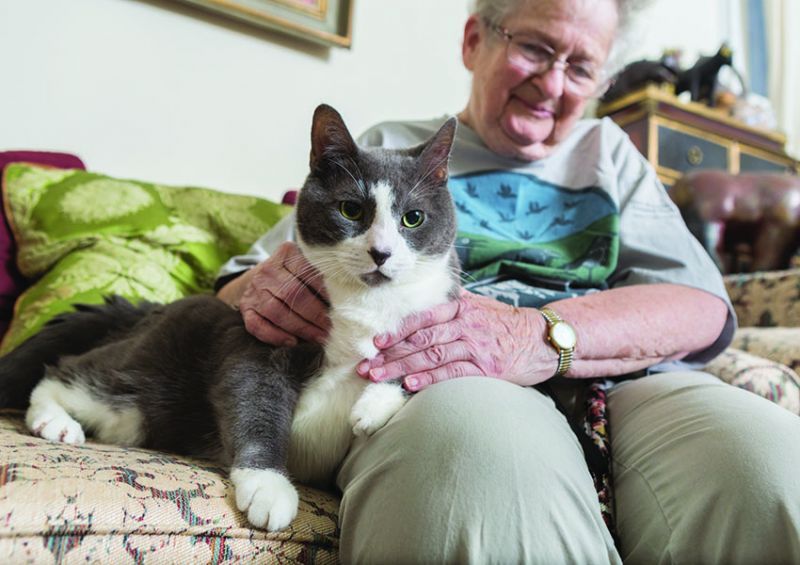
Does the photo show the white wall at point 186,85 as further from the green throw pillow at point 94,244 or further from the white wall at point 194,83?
the green throw pillow at point 94,244

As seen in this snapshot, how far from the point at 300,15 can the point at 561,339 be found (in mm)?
1475

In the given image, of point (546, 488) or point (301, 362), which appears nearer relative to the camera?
point (546, 488)

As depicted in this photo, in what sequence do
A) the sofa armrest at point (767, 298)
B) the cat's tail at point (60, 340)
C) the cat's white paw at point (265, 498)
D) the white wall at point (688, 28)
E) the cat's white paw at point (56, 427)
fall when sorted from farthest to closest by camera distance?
the white wall at point (688, 28)
the sofa armrest at point (767, 298)
the cat's tail at point (60, 340)
the cat's white paw at point (56, 427)
the cat's white paw at point (265, 498)

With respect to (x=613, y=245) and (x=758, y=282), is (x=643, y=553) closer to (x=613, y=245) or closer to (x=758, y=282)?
(x=613, y=245)

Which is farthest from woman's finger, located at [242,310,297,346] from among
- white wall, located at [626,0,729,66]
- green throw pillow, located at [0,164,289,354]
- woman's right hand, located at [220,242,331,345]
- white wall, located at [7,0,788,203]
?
white wall, located at [626,0,729,66]

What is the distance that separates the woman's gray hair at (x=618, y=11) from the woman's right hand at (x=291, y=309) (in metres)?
0.70

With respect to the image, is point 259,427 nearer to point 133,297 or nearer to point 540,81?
point 133,297

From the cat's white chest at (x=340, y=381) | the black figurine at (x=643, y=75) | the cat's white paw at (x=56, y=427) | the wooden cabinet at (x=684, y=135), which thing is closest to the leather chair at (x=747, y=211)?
the wooden cabinet at (x=684, y=135)

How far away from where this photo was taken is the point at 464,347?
903 millimetres

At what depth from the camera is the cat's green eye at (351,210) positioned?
90 centimetres

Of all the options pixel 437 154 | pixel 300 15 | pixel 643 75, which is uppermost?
pixel 643 75

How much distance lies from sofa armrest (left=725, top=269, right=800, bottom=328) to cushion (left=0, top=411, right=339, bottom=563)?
1.32 metres

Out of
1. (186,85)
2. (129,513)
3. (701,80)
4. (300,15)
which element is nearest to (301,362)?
(129,513)

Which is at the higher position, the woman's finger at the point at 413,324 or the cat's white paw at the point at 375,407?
the woman's finger at the point at 413,324
